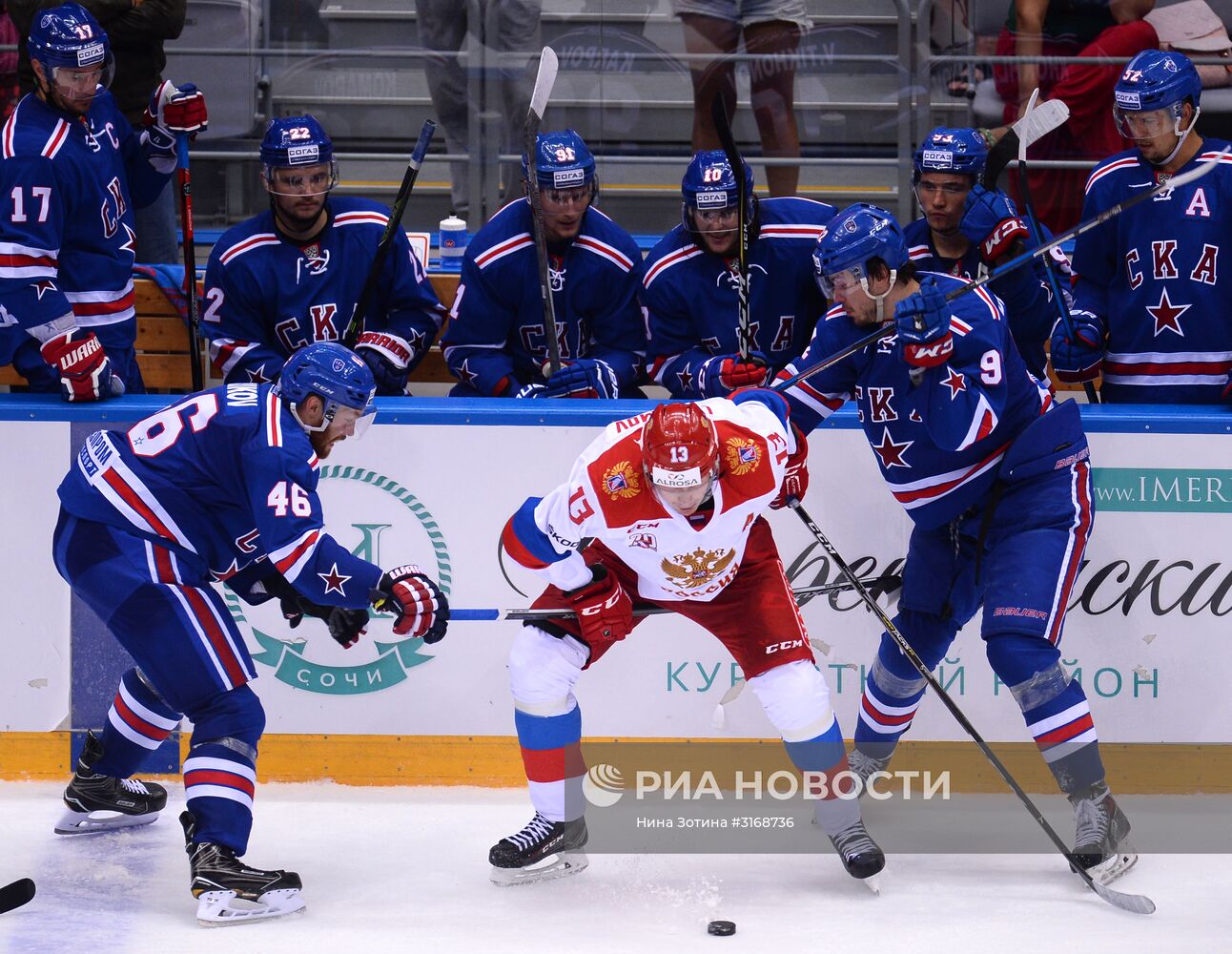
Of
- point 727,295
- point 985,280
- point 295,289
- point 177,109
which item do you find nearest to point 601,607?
point 985,280

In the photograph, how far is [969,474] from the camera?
11.1 ft

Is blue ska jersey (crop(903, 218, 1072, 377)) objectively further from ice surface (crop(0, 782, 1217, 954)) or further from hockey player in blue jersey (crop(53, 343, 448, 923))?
hockey player in blue jersey (crop(53, 343, 448, 923))

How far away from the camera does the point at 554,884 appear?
133 inches

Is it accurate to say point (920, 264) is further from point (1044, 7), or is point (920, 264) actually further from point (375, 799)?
point (375, 799)

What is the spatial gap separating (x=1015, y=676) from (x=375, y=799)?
1502 mm

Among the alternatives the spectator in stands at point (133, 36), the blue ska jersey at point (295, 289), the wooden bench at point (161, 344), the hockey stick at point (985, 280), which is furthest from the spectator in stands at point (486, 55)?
the hockey stick at point (985, 280)

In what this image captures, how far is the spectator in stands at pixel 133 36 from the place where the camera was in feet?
14.8

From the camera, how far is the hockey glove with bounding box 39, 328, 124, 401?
3730 mm

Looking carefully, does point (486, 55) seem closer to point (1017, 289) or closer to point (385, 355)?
point (385, 355)

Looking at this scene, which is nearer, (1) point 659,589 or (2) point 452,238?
(1) point 659,589

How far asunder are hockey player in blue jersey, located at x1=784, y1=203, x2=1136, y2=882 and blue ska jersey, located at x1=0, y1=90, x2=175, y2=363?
1.76 metres

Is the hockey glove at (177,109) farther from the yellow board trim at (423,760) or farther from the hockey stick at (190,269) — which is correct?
the yellow board trim at (423,760)

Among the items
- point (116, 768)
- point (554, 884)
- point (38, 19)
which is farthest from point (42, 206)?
point (554, 884)

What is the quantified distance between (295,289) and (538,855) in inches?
64.0
